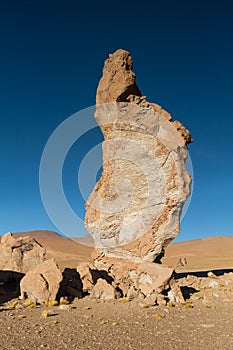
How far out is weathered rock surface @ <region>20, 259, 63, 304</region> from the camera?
12062mm

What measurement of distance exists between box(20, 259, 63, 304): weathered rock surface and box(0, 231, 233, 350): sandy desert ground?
679mm

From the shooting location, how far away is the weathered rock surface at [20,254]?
18.3m

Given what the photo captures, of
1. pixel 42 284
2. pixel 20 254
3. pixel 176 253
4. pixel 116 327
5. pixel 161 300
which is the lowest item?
pixel 116 327

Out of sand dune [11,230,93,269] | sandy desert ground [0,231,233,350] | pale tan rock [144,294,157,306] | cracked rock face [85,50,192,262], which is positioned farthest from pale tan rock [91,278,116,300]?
sand dune [11,230,93,269]

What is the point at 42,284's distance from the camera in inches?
480

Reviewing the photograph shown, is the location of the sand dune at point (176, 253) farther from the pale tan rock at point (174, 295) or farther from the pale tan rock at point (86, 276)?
the pale tan rock at point (174, 295)

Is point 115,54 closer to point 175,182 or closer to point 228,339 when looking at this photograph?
point 175,182

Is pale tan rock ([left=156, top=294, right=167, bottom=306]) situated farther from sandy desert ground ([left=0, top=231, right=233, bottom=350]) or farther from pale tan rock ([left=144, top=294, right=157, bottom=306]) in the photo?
sandy desert ground ([left=0, top=231, right=233, bottom=350])

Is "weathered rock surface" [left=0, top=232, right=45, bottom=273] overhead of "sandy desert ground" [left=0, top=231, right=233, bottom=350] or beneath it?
overhead

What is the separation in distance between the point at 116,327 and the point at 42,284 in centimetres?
396

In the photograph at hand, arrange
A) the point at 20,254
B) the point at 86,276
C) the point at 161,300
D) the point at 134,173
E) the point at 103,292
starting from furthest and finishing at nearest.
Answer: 1. the point at 20,254
2. the point at 134,173
3. the point at 86,276
4. the point at 103,292
5. the point at 161,300

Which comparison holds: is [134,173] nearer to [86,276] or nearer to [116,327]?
[86,276]

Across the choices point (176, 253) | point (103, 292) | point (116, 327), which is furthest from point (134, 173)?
point (176, 253)

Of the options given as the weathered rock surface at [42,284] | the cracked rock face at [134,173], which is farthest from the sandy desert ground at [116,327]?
the cracked rock face at [134,173]
